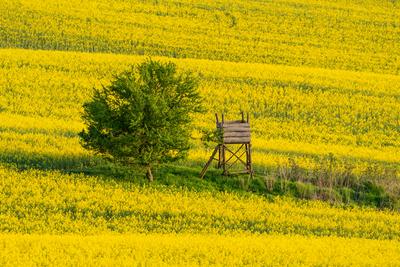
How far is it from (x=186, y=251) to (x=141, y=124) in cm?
929

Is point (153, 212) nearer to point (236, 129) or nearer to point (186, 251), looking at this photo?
point (186, 251)

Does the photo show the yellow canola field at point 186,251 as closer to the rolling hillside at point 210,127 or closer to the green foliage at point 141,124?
the rolling hillside at point 210,127

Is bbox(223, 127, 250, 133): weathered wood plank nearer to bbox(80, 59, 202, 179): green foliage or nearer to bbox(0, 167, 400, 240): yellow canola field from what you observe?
bbox(80, 59, 202, 179): green foliage

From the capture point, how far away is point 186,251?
20.9 m

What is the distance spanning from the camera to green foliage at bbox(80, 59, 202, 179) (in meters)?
29.4

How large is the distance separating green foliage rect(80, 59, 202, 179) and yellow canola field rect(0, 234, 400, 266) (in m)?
6.76

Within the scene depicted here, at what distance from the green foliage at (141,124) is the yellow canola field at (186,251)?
6.76 metres

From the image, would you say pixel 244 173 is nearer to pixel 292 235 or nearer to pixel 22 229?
pixel 292 235

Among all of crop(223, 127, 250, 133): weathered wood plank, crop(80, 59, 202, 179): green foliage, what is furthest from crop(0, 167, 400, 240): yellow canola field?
crop(223, 127, 250, 133): weathered wood plank

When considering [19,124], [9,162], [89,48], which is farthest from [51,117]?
[89,48]

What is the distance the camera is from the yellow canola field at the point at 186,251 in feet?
64.1

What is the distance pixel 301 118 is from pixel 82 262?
23.6 meters

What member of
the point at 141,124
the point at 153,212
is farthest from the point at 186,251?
the point at 141,124

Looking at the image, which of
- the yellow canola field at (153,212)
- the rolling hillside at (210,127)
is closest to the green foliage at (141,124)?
the rolling hillside at (210,127)
